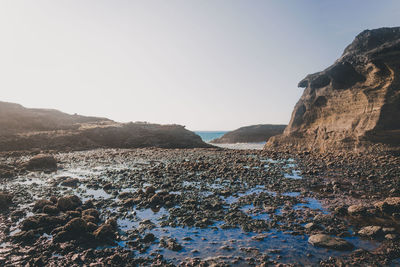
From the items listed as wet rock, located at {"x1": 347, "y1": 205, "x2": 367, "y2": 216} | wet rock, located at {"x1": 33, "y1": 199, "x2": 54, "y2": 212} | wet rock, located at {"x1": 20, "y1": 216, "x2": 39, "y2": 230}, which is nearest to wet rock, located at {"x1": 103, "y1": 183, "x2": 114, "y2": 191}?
wet rock, located at {"x1": 33, "y1": 199, "x2": 54, "y2": 212}

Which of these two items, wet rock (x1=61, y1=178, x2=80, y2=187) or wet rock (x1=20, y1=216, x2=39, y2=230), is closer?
wet rock (x1=20, y1=216, x2=39, y2=230)

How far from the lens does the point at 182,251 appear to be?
246 inches

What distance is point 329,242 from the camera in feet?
20.1

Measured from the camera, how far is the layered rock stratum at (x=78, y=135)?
38.1 meters

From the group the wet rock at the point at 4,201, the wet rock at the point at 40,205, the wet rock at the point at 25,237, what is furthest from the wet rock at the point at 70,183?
the wet rock at the point at 25,237

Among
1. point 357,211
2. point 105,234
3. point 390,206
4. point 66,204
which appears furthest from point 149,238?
point 390,206

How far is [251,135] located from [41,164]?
88.8 meters

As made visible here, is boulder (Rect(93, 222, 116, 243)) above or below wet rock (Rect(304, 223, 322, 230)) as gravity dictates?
below

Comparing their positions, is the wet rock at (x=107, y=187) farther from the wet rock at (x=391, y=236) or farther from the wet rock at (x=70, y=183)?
the wet rock at (x=391, y=236)

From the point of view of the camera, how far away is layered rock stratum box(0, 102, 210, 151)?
38.1 meters

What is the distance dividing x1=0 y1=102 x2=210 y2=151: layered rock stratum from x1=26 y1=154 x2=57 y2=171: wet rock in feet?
60.9

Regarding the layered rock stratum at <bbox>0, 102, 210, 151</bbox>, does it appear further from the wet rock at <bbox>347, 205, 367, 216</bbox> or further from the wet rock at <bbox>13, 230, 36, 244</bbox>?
the wet rock at <bbox>347, 205, 367, 216</bbox>

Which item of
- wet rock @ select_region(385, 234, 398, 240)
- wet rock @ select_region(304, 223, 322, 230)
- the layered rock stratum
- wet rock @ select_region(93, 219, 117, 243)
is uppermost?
the layered rock stratum

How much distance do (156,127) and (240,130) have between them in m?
58.9
